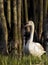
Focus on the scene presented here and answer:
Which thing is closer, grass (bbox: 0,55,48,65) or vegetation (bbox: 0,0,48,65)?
grass (bbox: 0,55,48,65)

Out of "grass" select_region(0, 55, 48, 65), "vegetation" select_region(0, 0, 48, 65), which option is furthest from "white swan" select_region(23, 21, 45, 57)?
"grass" select_region(0, 55, 48, 65)

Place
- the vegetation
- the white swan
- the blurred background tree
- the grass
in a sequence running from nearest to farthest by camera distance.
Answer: the grass < the vegetation < the blurred background tree < the white swan

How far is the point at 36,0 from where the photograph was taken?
26.6 ft

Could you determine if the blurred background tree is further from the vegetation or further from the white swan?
the white swan

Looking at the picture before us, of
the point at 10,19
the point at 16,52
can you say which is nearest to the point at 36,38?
the point at 10,19

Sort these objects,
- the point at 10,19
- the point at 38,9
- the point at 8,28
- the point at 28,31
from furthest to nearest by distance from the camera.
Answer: the point at 28,31 < the point at 38,9 < the point at 10,19 < the point at 8,28

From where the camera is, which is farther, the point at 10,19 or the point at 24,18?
the point at 24,18

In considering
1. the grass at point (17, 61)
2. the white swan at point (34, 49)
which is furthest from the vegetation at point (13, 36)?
the white swan at point (34, 49)

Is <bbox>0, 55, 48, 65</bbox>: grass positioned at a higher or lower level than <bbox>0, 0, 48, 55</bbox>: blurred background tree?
lower

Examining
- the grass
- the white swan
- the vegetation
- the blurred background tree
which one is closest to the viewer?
the grass

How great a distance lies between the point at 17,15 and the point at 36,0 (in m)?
1.68

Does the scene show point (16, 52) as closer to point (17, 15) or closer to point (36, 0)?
point (17, 15)

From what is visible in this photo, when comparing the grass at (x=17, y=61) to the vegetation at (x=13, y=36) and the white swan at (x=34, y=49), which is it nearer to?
the vegetation at (x=13, y=36)

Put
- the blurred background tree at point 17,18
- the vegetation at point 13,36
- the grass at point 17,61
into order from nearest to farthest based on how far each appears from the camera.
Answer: the grass at point 17,61 < the vegetation at point 13,36 < the blurred background tree at point 17,18
